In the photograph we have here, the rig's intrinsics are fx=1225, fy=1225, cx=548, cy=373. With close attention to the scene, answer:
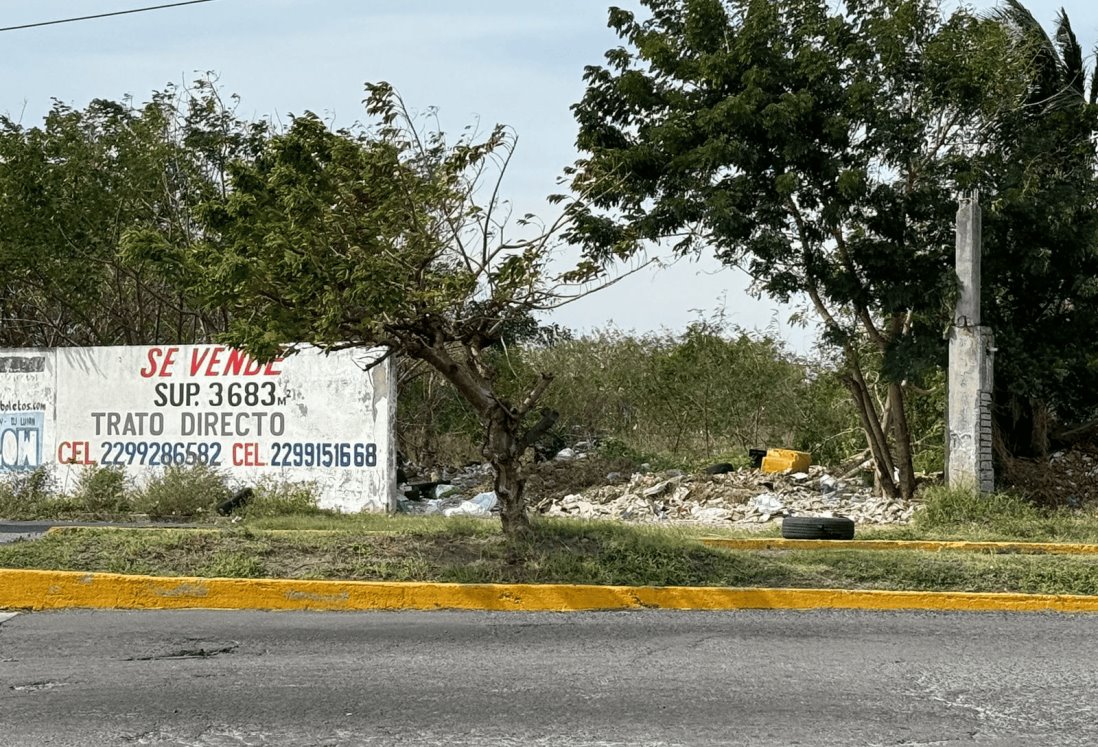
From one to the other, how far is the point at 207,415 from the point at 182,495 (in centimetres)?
130

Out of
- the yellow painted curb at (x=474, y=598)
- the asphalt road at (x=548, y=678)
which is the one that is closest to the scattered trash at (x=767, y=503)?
the yellow painted curb at (x=474, y=598)

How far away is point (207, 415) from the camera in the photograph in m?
17.2

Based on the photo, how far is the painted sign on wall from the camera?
54.5 ft

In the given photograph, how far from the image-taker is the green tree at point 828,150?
15594mm

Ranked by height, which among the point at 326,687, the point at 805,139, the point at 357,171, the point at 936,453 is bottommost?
the point at 326,687

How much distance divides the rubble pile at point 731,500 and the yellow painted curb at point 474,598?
689cm

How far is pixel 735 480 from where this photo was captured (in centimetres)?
1839

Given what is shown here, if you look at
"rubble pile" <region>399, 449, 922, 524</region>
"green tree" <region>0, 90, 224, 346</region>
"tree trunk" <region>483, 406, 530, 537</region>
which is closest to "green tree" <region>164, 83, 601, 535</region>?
"tree trunk" <region>483, 406, 530, 537</region>

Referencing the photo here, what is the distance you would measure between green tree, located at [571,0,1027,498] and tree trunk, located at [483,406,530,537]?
19.3 feet

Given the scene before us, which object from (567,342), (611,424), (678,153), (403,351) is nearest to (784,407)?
(611,424)

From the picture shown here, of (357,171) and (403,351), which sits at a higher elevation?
(357,171)

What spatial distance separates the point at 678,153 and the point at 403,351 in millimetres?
7411

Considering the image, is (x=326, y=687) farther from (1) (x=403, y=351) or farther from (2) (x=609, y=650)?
(1) (x=403, y=351)

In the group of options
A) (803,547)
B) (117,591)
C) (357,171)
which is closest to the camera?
(117,591)
